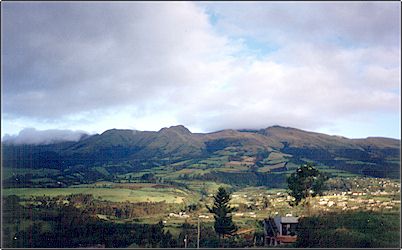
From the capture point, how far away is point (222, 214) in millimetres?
10188

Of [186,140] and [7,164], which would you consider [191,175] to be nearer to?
[186,140]

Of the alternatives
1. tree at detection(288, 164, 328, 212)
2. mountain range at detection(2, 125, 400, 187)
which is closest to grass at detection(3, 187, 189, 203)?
mountain range at detection(2, 125, 400, 187)

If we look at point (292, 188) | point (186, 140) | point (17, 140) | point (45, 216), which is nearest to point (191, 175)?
point (186, 140)

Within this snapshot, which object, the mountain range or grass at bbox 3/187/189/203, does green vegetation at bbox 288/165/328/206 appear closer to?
the mountain range

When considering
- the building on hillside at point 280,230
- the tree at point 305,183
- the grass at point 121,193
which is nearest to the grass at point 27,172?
the grass at point 121,193

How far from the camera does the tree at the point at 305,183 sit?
34.0 feet

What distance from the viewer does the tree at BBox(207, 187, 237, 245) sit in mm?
9677

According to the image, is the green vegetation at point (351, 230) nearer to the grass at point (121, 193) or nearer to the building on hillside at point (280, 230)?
the building on hillside at point (280, 230)

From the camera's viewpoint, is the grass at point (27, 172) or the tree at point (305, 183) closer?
the grass at point (27, 172)

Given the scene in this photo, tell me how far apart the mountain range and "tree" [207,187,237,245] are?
176cm

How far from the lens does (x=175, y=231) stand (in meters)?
9.63

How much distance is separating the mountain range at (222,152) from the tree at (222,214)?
176 cm

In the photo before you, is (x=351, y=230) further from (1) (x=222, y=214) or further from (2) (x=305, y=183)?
(1) (x=222, y=214)

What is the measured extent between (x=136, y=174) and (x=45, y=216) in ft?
9.27
